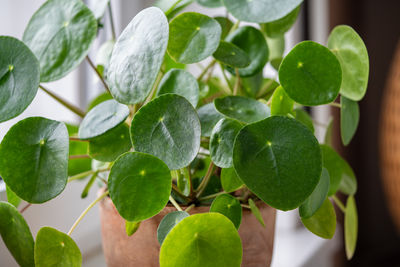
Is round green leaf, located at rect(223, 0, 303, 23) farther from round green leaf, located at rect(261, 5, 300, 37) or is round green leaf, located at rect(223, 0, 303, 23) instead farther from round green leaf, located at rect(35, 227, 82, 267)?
round green leaf, located at rect(35, 227, 82, 267)

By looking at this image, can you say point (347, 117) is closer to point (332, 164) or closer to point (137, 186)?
point (332, 164)

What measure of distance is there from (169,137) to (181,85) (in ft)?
0.27

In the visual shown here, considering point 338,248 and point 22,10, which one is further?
point 338,248

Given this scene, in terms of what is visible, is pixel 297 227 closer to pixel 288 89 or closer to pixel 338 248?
pixel 338 248

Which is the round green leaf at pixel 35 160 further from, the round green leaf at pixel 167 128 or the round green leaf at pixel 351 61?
the round green leaf at pixel 351 61

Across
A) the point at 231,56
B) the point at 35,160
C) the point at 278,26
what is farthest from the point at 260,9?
the point at 35,160

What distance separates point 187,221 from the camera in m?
0.33

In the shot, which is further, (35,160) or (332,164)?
(332,164)

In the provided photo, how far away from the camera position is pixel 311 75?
37cm

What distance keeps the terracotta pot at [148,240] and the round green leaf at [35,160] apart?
0.12 meters

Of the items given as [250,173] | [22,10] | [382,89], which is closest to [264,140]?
[250,173]

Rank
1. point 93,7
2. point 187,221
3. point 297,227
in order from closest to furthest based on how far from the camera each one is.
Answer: point 187,221, point 93,7, point 297,227

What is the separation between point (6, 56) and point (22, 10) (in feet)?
1.45

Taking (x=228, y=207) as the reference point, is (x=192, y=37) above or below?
above
